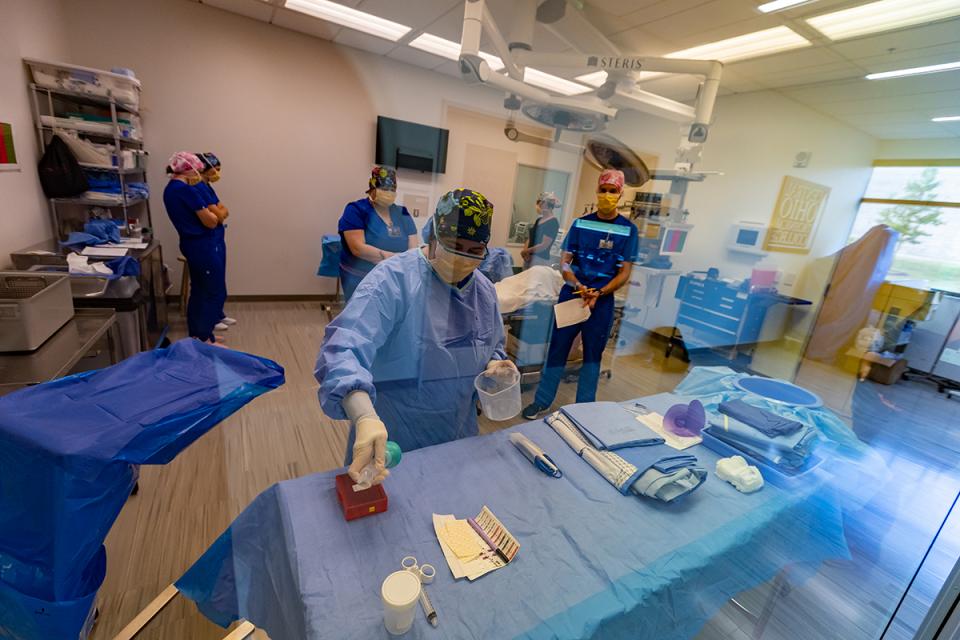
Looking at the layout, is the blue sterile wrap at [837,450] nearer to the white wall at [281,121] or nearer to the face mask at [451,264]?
the white wall at [281,121]

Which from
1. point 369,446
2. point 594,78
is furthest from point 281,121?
point 369,446

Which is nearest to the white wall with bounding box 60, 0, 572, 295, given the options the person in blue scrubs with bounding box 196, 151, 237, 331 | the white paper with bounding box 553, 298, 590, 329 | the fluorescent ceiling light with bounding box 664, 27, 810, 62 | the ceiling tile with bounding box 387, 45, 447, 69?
the person in blue scrubs with bounding box 196, 151, 237, 331

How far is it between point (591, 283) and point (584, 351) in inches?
16.5

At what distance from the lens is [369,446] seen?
0.73 metres

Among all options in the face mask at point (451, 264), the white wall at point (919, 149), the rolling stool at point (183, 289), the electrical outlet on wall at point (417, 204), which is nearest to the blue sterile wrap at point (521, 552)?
the face mask at point (451, 264)

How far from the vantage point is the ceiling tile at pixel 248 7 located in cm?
230

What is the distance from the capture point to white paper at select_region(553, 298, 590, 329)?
2.26 m

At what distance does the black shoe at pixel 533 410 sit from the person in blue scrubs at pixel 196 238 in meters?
2.25

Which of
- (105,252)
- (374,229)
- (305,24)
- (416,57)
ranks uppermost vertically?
(305,24)

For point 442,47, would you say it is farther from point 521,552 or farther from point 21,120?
point 21,120

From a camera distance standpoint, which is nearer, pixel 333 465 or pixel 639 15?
pixel 639 15

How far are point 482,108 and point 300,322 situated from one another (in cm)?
257

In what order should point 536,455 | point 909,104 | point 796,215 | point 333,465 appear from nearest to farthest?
point 909,104 → point 796,215 → point 536,455 → point 333,465

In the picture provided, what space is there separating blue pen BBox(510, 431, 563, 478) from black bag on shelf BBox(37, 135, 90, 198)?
120 inches
